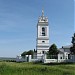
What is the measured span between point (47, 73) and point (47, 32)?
40495 millimetres

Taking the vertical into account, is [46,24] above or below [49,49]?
above

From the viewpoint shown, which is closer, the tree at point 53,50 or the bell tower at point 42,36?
the tree at point 53,50

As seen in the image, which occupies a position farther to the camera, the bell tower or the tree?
the bell tower

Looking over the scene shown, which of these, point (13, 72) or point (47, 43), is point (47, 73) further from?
point (47, 43)

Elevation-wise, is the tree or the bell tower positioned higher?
the bell tower

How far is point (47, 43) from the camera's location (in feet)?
181

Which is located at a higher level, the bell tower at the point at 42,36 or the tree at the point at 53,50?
the bell tower at the point at 42,36

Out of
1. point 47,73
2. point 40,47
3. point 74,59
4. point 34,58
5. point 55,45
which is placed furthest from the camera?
point 40,47

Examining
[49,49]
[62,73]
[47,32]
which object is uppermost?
[47,32]

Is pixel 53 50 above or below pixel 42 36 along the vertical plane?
below

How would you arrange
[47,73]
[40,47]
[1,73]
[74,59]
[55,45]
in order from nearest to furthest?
[1,73]
[47,73]
[74,59]
[55,45]
[40,47]

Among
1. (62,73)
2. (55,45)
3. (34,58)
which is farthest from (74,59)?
(62,73)

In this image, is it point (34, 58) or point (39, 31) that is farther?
point (39, 31)

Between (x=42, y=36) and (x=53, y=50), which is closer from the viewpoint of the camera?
(x=53, y=50)
